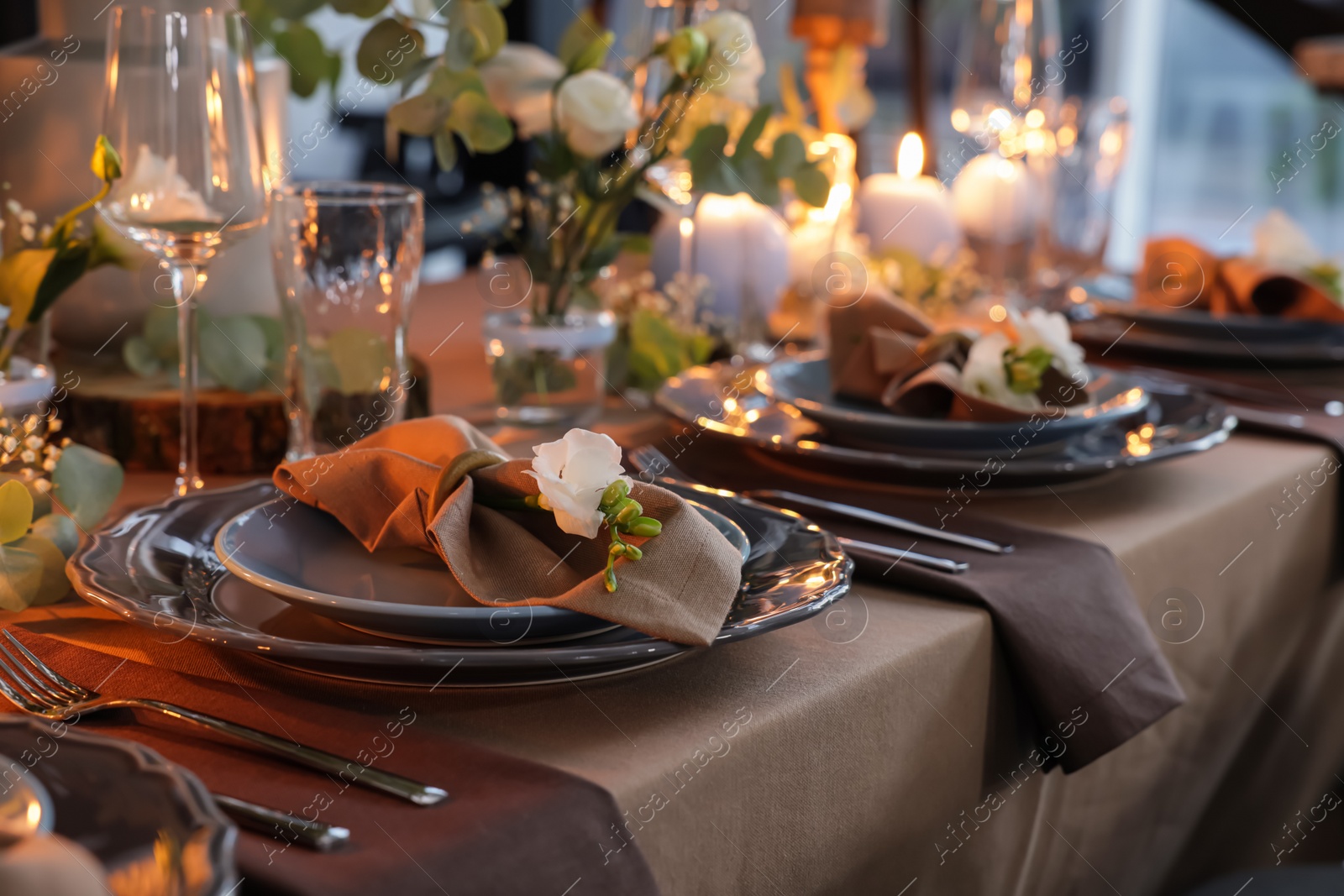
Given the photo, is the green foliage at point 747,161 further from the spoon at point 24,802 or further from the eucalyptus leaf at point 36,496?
the spoon at point 24,802

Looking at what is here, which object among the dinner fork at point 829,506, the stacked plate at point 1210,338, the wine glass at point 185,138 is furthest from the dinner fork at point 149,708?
the stacked plate at point 1210,338

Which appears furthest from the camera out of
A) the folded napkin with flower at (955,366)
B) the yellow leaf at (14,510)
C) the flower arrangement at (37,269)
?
the folded napkin with flower at (955,366)

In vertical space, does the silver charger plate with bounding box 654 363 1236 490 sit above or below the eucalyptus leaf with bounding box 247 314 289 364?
below

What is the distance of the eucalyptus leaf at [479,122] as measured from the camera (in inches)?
42.7

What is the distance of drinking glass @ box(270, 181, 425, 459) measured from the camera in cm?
85

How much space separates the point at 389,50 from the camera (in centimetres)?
108

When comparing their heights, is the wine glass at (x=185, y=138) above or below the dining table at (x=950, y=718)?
above

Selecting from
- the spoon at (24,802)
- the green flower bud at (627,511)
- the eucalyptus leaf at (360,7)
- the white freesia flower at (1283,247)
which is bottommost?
the white freesia flower at (1283,247)

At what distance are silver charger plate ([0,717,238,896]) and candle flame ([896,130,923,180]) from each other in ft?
5.35

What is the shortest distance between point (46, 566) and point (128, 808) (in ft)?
1.05

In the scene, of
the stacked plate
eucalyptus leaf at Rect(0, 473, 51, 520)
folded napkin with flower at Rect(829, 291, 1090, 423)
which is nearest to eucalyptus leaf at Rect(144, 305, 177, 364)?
eucalyptus leaf at Rect(0, 473, 51, 520)

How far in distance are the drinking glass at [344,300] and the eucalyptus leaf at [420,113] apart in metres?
0.20

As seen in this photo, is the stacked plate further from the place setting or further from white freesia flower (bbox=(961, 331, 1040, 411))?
white freesia flower (bbox=(961, 331, 1040, 411))

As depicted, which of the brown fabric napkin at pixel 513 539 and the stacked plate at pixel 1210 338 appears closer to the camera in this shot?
the brown fabric napkin at pixel 513 539
